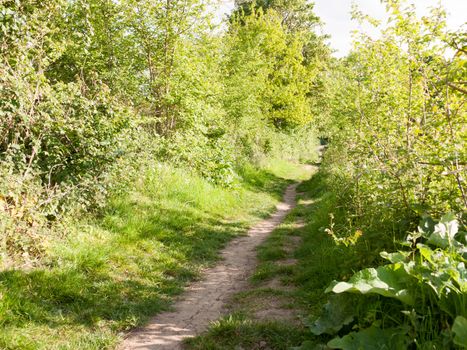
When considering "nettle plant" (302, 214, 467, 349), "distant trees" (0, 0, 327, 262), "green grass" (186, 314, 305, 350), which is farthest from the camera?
"distant trees" (0, 0, 327, 262)

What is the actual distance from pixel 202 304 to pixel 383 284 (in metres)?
2.90

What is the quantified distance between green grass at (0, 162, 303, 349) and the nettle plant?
2.63 m

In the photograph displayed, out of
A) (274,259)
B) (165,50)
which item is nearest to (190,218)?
(274,259)

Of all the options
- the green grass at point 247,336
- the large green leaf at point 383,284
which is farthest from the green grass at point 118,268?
the large green leaf at point 383,284

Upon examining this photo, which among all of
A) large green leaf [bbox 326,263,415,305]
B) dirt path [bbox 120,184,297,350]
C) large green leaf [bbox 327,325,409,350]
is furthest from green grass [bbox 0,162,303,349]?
large green leaf [bbox 326,263,415,305]

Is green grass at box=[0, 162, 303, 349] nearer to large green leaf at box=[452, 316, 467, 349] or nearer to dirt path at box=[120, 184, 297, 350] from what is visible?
dirt path at box=[120, 184, 297, 350]

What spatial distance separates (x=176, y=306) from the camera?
5469 mm

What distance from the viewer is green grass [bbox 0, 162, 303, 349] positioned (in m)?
4.45

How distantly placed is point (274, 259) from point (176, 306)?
2.43 metres

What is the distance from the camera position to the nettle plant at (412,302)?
3037 mm

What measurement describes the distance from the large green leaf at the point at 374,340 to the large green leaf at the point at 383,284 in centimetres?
29

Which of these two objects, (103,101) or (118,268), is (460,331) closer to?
(118,268)

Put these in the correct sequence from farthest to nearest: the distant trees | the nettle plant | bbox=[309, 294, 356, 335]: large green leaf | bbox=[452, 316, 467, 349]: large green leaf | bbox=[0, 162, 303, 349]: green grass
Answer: the distant trees → bbox=[0, 162, 303, 349]: green grass → bbox=[309, 294, 356, 335]: large green leaf → the nettle plant → bbox=[452, 316, 467, 349]: large green leaf

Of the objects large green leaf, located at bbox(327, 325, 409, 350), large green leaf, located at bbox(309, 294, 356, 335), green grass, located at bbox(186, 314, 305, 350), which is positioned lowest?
green grass, located at bbox(186, 314, 305, 350)
